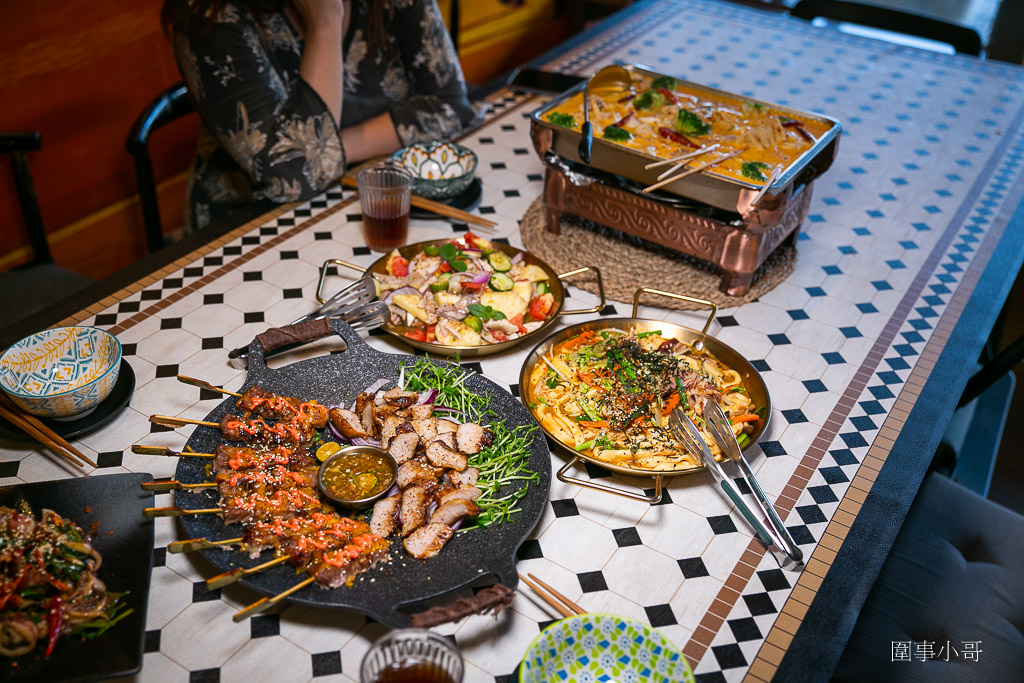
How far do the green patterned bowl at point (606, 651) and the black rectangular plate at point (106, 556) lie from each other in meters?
0.83

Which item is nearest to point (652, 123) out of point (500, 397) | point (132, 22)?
point (500, 397)

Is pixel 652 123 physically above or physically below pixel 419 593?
above

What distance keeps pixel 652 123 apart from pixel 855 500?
1.65 meters

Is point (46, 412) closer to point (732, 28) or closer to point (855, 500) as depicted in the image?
point (855, 500)

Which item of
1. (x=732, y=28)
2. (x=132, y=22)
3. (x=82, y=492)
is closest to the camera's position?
(x=82, y=492)

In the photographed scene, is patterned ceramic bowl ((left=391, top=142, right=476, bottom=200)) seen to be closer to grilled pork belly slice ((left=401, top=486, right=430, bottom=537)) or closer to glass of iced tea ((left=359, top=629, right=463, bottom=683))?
grilled pork belly slice ((left=401, top=486, right=430, bottom=537))

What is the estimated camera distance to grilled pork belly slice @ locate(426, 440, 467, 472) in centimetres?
196

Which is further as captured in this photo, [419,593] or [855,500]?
[855,500]

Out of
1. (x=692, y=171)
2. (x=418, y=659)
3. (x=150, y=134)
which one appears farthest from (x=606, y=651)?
(x=150, y=134)

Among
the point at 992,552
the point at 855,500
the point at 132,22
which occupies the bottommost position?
the point at 992,552

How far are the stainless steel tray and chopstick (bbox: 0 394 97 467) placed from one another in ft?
6.38

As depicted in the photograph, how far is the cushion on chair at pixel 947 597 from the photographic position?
231 centimetres

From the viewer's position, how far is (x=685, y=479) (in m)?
2.17

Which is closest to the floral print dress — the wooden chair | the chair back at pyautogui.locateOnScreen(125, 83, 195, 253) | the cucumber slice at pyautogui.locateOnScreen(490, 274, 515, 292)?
the chair back at pyautogui.locateOnScreen(125, 83, 195, 253)
